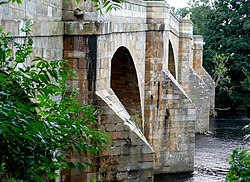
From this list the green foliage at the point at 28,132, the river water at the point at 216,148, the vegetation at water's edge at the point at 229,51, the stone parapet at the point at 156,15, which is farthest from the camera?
the vegetation at water's edge at the point at 229,51

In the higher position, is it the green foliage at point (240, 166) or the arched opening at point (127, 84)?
the arched opening at point (127, 84)

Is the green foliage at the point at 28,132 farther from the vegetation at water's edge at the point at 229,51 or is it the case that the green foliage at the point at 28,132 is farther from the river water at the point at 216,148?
the vegetation at water's edge at the point at 229,51

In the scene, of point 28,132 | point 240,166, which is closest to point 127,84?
point 240,166

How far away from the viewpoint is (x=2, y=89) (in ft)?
11.4

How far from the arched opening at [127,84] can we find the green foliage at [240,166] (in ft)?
20.9

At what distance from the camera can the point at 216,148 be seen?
21.2 m

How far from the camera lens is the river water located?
1631 cm

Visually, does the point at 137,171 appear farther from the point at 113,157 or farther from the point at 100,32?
the point at 100,32

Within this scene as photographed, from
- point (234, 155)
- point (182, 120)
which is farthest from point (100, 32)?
point (182, 120)

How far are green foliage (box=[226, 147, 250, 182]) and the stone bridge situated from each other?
182 centimetres

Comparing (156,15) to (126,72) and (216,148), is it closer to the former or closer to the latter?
(126,72)

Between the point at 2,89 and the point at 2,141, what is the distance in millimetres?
417

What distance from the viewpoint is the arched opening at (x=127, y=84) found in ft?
45.5

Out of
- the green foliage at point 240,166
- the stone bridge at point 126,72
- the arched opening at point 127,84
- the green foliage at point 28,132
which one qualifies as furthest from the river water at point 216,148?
the green foliage at point 28,132
